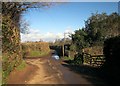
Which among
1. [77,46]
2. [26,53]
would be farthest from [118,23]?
[26,53]

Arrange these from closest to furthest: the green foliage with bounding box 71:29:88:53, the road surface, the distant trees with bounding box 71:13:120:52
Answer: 1. the road surface
2. the green foliage with bounding box 71:29:88:53
3. the distant trees with bounding box 71:13:120:52

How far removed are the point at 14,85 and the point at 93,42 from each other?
43.6m

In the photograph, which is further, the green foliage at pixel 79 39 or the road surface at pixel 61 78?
the green foliage at pixel 79 39

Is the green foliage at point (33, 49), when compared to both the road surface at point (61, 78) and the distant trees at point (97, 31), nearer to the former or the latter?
the distant trees at point (97, 31)

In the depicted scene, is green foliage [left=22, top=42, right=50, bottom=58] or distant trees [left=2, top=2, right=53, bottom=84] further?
green foliage [left=22, top=42, right=50, bottom=58]

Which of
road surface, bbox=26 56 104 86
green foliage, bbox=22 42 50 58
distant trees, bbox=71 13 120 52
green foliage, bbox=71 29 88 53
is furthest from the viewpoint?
green foliage, bbox=22 42 50 58

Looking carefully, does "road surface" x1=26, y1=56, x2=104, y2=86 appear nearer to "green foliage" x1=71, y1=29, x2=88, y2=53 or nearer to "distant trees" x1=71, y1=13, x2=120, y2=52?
"green foliage" x1=71, y1=29, x2=88, y2=53

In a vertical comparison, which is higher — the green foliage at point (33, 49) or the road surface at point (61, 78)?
the green foliage at point (33, 49)

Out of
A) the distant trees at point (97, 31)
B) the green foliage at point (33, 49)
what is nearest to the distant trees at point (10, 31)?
the distant trees at point (97, 31)

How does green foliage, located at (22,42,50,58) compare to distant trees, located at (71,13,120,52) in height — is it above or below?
below

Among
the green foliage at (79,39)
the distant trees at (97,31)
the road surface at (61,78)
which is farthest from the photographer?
the distant trees at (97,31)

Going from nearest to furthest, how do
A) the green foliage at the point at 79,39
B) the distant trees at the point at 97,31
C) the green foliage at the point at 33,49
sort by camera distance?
the green foliage at the point at 79,39
the distant trees at the point at 97,31
the green foliage at the point at 33,49

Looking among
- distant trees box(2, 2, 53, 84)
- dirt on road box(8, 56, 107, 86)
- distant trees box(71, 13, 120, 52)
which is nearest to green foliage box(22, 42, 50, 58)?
distant trees box(71, 13, 120, 52)

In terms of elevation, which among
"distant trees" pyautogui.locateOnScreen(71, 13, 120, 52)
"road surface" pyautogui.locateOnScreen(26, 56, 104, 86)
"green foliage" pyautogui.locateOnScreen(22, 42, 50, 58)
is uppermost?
"distant trees" pyautogui.locateOnScreen(71, 13, 120, 52)
